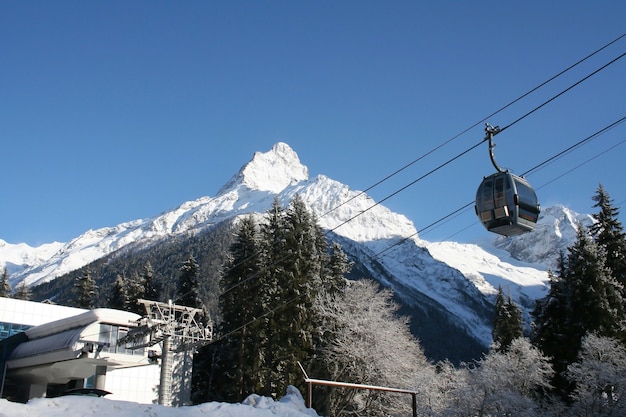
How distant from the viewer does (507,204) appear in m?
16.8

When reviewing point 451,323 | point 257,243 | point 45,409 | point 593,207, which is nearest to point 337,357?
point 257,243

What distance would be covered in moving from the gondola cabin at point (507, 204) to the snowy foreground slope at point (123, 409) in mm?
8007

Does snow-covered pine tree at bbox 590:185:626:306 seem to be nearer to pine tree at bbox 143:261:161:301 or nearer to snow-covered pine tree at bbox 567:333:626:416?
snow-covered pine tree at bbox 567:333:626:416

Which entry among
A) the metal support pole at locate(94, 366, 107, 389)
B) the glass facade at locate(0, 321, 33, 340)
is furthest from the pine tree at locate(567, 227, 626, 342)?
the glass facade at locate(0, 321, 33, 340)

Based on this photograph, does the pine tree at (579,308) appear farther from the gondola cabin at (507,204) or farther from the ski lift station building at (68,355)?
the ski lift station building at (68,355)

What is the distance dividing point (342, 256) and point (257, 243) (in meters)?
8.04

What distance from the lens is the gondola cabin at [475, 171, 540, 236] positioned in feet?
55.1

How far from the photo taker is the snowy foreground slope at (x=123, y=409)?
9344 mm

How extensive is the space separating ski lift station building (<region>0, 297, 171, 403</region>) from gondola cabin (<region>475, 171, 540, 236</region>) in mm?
24194

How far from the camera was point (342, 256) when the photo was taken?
4919cm

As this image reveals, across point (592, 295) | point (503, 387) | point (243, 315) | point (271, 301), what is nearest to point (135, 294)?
point (243, 315)

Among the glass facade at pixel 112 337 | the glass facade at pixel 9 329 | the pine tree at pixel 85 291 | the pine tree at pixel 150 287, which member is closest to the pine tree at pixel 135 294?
the pine tree at pixel 150 287

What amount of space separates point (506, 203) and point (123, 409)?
441 inches

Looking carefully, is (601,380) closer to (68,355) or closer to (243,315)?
(243,315)
